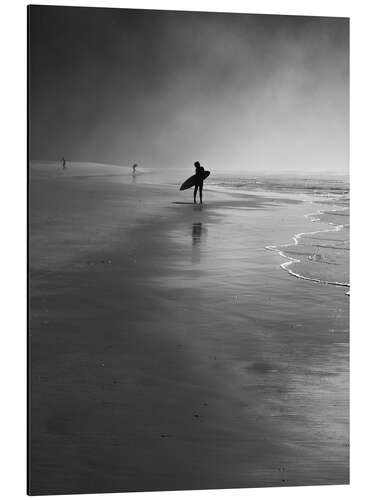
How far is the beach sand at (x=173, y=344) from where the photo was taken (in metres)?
5.48

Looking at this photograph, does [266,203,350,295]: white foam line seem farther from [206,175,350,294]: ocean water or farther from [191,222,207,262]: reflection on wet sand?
[191,222,207,262]: reflection on wet sand

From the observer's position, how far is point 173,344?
5.80 meters

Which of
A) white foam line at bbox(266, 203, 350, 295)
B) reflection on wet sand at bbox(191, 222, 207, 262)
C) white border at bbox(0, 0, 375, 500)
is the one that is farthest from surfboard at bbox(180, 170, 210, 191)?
white border at bbox(0, 0, 375, 500)

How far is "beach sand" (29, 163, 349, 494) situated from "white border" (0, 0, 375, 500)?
0.08 metres

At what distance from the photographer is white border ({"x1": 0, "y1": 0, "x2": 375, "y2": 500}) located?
5.61 meters

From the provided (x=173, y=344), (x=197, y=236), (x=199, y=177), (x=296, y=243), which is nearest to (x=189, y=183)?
(x=199, y=177)

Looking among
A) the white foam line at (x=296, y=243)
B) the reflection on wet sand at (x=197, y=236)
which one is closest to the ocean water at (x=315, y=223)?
the white foam line at (x=296, y=243)

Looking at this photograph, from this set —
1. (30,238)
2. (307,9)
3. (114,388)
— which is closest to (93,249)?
(30,238)

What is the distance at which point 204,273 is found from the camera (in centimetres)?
616
